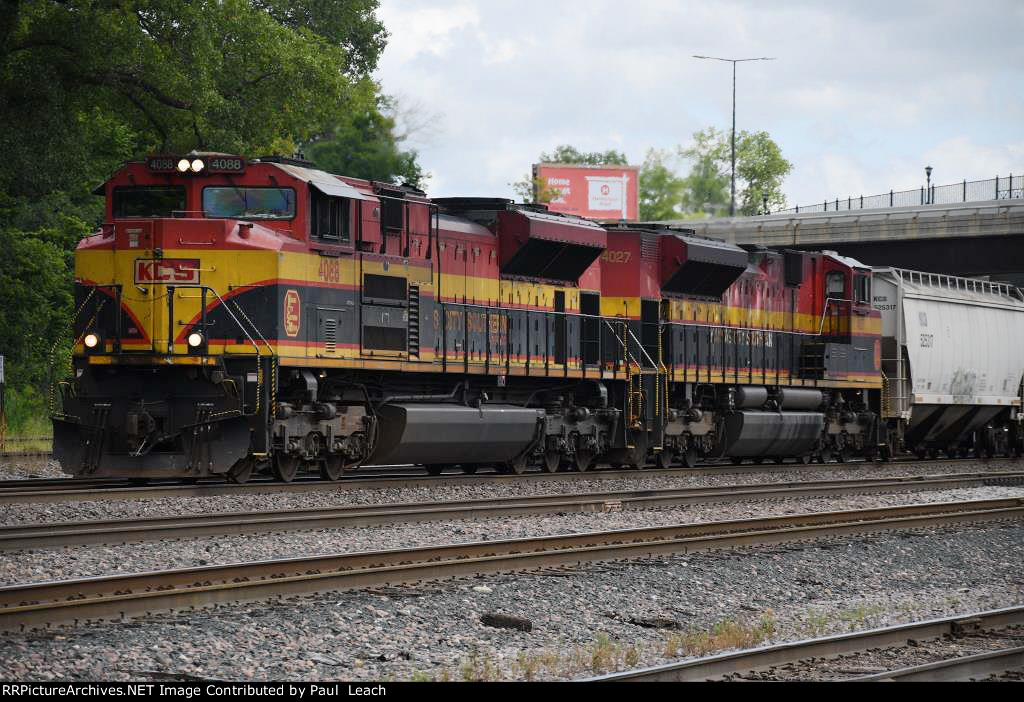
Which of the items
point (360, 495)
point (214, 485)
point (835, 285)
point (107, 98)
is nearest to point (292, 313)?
point (214, 485)

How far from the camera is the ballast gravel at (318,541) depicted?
33.7ft

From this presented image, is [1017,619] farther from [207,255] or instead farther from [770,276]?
[770,276]

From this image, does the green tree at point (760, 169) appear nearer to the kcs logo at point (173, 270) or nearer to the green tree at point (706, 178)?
the green tree at point (706, 178)

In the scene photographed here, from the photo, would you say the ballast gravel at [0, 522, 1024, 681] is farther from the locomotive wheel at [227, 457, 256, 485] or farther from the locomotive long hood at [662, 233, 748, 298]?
the locomotive long hood at [662, 233, 748, 298]

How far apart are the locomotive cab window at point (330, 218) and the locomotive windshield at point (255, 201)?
0.30 metres

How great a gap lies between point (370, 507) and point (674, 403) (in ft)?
32.1

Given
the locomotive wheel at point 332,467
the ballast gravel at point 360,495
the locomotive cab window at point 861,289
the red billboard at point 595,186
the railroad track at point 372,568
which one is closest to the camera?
the railroad track at point 372,568

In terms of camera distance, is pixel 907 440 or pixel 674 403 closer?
pixel 674 403

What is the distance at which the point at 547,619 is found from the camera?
9.22 metres

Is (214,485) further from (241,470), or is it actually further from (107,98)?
(107,98)

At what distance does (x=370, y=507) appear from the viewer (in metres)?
14.4
